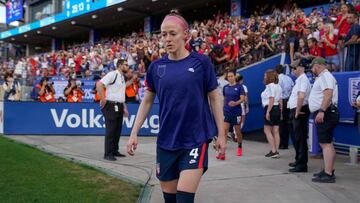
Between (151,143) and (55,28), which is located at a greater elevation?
(55,28)

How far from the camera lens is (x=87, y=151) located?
30.8 feet

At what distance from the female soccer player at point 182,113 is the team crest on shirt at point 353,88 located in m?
5.54

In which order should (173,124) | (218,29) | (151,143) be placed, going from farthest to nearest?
(218,29)
(151,143)
(173,124)

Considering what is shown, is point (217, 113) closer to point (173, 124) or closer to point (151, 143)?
point (173, 124)

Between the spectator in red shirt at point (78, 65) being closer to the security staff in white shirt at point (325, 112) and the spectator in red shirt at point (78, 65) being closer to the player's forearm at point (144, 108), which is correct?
the security staff in white shirt at point (325, 112)

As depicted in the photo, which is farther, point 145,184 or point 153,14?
point 153,14

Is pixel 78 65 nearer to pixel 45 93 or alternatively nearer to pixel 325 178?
pixel 45 93

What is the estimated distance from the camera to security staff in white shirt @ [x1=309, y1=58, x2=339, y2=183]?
19.8 ft

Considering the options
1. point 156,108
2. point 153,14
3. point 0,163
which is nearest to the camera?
point 0,163

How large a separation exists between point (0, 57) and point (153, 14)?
98.2 ft

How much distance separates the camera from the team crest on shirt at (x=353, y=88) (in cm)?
816

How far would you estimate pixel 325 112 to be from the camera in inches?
240

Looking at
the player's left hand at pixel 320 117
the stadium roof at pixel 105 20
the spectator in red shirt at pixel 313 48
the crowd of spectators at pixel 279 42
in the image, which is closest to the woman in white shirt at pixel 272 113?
the crowd of spectators at pixel 279 42

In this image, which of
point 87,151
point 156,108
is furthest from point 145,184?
point 156,108
